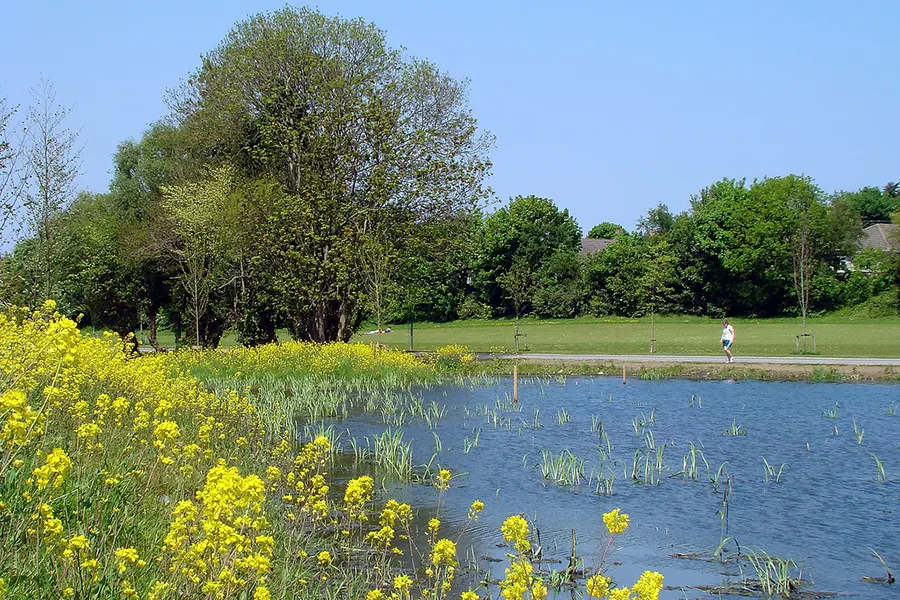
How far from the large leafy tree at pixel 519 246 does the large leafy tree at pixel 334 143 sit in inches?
1652

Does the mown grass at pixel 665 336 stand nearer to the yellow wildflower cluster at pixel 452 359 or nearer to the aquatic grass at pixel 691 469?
the yellow wildflower cluster at pixel 452 359

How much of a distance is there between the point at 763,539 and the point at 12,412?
325 inches

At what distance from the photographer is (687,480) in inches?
530

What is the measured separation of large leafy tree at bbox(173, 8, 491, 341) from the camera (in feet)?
117

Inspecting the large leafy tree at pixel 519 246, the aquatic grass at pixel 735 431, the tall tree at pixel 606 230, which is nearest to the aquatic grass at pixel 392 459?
the aquatic grass at pixel 735 431

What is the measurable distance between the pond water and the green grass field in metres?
16.0

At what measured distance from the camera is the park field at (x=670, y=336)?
4094 cm

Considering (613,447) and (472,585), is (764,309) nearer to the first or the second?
(613,447)

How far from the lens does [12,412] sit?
13.6ft

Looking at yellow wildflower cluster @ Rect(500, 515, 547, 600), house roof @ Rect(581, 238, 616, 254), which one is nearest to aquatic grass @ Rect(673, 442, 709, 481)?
yellow wildflower cluster @ Rect(500, 515, 547, 600)

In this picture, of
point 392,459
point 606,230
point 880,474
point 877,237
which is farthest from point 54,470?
point 606,230

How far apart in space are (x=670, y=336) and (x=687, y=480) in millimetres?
42411

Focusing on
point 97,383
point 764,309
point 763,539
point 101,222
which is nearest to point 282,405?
point 97,383

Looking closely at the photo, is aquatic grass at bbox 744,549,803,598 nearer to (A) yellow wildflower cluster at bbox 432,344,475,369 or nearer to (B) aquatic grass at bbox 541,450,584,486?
(B) aquatic grass at bbox 541,450,584,486
